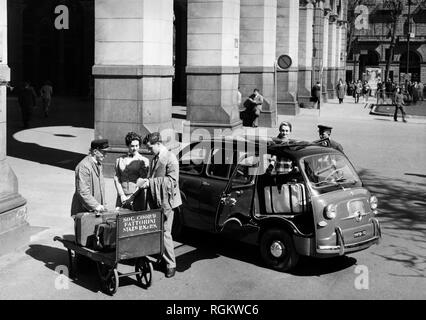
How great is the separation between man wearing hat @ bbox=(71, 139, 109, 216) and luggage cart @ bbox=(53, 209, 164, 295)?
1.78ft

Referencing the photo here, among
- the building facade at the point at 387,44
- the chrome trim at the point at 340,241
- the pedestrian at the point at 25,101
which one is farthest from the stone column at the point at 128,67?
the building facade at the point at 387,44

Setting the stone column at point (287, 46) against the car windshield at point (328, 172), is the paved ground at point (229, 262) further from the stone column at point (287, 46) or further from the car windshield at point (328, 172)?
the stone column at point (287, 46)

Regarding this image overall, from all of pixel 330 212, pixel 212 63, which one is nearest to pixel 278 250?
pixel 330 212

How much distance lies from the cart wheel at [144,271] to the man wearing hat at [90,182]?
81 centimetres

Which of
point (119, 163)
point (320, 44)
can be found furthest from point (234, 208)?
point (320, 44)

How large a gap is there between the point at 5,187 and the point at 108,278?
9.11 feet

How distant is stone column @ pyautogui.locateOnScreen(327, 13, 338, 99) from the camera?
172 feet

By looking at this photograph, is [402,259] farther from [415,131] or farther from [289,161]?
[415,131]

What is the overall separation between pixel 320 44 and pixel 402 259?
37869 mm

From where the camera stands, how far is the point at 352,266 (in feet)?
29.8

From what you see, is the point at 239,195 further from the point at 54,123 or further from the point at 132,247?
the point at 54,123

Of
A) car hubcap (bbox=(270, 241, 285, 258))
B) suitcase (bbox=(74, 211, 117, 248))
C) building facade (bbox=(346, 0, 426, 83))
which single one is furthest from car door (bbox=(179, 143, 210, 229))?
building facade (bbox=(346, 0, 426, 83))

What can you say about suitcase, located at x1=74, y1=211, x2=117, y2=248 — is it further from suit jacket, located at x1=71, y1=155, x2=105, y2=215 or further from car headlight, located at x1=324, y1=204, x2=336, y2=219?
car headlight, located at x1=324, y1=204, x2=336, y2=219

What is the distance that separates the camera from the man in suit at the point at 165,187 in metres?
8.24
